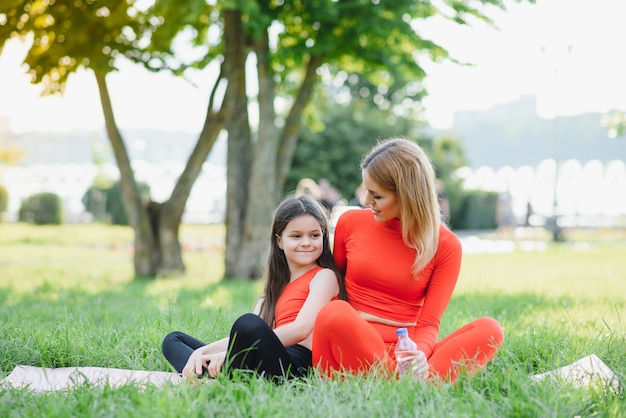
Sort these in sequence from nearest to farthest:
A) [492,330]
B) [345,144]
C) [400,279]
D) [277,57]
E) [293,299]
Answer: [492,330], [400,279], [293,299], [277,57], [345,144]

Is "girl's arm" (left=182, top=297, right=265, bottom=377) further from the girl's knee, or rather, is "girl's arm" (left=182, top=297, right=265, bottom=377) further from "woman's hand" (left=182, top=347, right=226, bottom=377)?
the girl's knee

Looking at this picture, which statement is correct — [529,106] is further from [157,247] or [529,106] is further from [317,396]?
[317,396]

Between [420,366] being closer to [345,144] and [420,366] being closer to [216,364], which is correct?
[216,364]

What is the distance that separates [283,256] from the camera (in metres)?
3.87

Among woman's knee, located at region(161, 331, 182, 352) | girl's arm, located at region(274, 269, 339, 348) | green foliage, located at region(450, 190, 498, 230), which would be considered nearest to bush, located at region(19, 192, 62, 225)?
green foliage, located at region(450, 190, 498, 230)

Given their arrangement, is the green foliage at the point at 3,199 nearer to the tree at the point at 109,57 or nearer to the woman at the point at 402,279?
the tree at the point at 109,57

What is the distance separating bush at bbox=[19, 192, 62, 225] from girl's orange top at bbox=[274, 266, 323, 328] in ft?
79.0

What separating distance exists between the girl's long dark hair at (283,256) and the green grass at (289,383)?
548 mm

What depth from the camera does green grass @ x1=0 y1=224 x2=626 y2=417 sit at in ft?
9.12

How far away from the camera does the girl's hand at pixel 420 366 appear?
125 inches

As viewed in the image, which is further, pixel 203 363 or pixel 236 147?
pixel 236 147

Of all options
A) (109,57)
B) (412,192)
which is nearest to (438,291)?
(412,192)

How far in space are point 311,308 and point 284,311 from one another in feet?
0.81

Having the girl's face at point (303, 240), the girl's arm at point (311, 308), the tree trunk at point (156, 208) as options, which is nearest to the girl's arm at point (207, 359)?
the girl's arm at point (311, 308)
